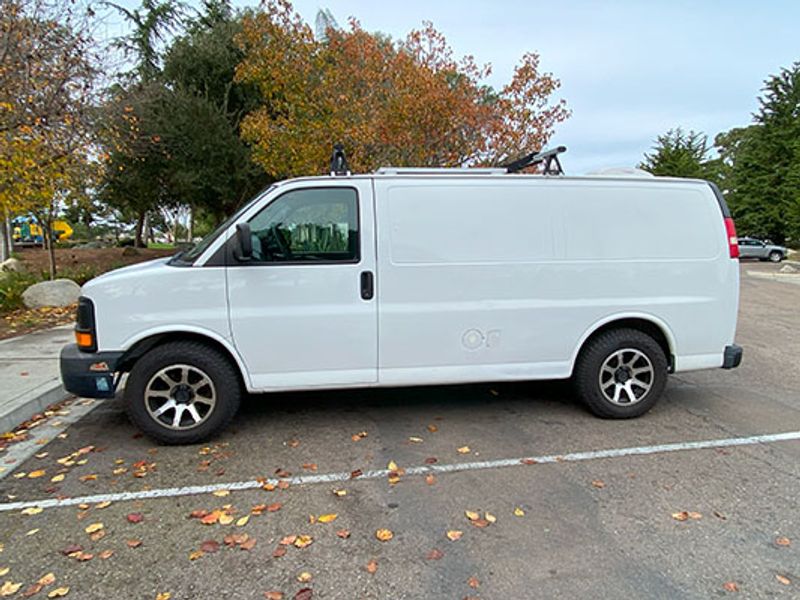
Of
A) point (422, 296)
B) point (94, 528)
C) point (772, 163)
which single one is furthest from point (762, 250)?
point (94, 528)

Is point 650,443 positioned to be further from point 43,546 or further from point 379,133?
point 379,133

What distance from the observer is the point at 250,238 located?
3.69 meters

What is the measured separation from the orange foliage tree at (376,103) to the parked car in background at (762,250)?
84.5 feet

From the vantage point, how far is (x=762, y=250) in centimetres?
3000

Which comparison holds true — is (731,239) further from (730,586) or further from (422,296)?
(730,586)

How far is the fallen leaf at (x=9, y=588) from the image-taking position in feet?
7.82

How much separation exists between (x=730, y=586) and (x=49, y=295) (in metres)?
11.7

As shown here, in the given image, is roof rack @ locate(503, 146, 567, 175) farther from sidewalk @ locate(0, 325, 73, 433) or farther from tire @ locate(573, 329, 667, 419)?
sidewalk @ locate(0, 325, 73, 433)

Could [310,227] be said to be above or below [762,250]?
above

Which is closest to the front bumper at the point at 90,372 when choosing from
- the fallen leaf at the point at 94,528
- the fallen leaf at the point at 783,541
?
the fallen leaf at the point at 94,528

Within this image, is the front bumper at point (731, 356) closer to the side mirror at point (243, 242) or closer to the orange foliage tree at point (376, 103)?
the side mirror at point (243, 242)

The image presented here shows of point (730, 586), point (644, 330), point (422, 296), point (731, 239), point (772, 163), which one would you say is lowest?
point (730, 586)

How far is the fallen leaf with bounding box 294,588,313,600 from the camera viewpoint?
7.65 ft

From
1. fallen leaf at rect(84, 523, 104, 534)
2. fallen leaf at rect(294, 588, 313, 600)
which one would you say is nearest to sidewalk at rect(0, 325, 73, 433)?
fallen leaf at rect(84, 523, 104, 534)
